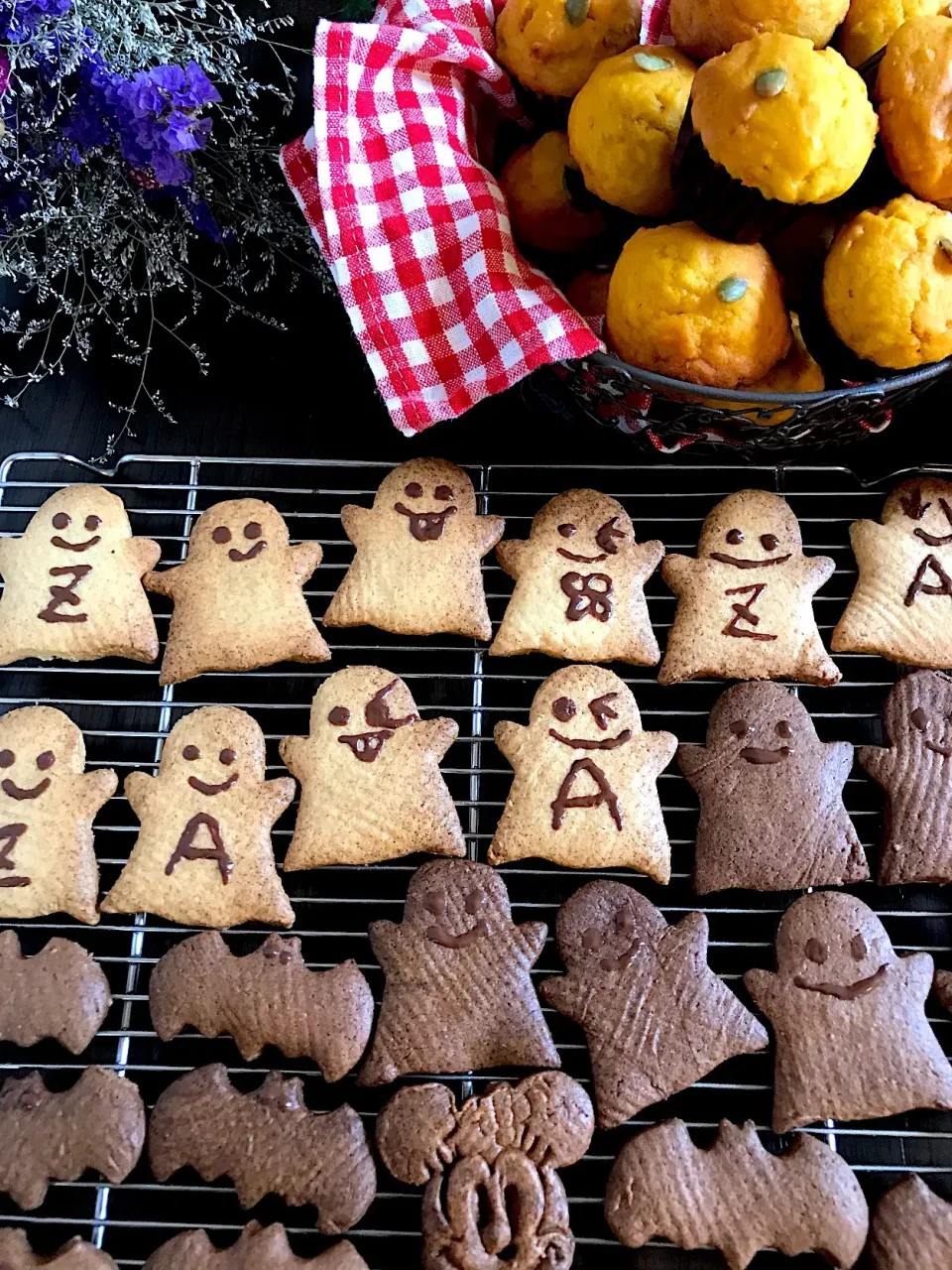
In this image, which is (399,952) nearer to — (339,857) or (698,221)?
(339,857)

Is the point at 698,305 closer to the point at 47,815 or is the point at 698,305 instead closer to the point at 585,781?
the point at 585,781

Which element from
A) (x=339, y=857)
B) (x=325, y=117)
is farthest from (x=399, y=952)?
(x=325, y=117)

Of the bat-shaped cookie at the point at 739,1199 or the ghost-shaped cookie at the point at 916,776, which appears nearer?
the bat-shaped cookie at the point at 739,1199

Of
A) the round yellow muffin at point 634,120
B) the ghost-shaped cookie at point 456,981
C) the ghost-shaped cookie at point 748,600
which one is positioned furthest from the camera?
the ghost-shaped cookie at point 748,600

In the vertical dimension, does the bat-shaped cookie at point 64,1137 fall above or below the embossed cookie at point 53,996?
below

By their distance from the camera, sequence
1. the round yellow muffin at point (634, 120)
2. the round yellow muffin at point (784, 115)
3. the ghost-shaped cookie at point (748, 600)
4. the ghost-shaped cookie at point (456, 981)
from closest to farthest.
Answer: the round yellow muffin at point (784, 115) → the round yellow muffin at point (634, 120) → the ghost-shaped cookie at point (456, 981) → the ghost-shaped cookie at point (748, 600)

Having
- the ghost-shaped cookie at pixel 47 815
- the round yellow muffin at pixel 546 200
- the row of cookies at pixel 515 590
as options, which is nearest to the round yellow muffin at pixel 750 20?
the round yellow muffin at pixel 546 200

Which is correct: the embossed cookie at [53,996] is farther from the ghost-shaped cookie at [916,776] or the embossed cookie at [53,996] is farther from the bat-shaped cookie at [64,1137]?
the ghost-shaped cookie at [916,776]
